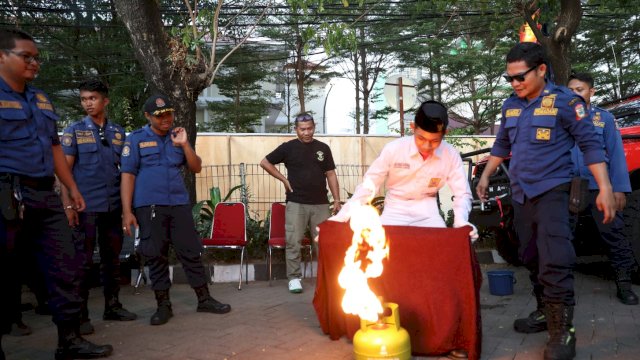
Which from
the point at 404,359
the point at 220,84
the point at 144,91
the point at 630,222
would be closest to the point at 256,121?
the point at 220,84

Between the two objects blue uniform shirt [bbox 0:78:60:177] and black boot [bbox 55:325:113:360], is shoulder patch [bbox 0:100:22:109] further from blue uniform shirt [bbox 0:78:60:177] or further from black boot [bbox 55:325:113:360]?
black boot [bbox 55:325:113:360]

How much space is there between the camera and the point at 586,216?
19.8 ft

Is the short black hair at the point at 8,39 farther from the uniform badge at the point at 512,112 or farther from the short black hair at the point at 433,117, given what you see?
the uniform badge at the point at 512,112

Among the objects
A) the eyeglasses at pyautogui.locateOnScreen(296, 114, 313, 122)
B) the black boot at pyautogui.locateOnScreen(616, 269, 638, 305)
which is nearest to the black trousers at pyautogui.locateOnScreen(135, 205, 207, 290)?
the eyeglasses at pyautogui.locateOnScreen(296, 114, 313, 122)

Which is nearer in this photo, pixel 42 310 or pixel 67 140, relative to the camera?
pixel 67 140

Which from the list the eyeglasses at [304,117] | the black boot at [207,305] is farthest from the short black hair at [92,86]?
the eyeglasses at [304,117]

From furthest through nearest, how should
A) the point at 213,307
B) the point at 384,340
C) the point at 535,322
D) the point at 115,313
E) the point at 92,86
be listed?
the point at 213,307, the point at 115,313, the point at 92,86, the point at 535,322, the point at 384,340

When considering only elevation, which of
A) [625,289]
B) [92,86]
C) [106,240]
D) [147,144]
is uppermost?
[92,86]

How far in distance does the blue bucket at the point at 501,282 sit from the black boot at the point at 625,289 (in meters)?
1.00

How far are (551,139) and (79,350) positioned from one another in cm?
366

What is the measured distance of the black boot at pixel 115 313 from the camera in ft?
18.3

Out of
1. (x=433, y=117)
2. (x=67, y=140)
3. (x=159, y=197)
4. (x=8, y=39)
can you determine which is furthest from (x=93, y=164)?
(x=433, y=117)

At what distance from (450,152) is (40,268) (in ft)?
9.81

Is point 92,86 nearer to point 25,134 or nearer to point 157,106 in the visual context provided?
point 157,106
